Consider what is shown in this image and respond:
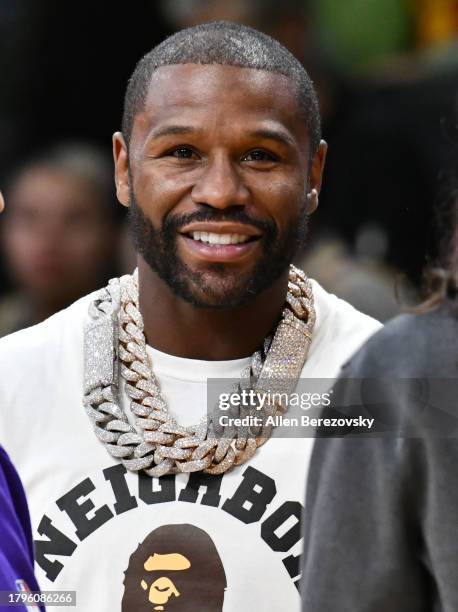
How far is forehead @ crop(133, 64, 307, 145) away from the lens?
8.23 ft

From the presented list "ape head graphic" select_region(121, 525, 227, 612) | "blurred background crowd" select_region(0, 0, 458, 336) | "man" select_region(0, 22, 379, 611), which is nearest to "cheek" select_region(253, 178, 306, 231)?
"man" select_region(0, 22, 379, 611)

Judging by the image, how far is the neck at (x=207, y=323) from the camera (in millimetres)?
2627

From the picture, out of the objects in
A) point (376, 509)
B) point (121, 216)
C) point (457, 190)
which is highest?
point (121, 216)

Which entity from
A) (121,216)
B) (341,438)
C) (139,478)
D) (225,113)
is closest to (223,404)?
(139,478)

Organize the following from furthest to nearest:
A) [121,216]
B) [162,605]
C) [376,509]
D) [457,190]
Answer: [121,216]
[162,605]
[457,190]
[376,509]

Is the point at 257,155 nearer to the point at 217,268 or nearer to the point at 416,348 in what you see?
the point at 217,268

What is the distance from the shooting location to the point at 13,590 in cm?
177

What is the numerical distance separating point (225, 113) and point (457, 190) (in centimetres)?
71

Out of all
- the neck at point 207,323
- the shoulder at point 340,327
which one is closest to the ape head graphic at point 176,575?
the neck at point 207,323

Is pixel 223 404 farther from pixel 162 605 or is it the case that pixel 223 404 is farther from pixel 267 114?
pixel 267 114

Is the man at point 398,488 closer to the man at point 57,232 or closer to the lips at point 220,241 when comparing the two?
the lips at point 220,241

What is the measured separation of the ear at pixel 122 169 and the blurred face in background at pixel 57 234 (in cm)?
144

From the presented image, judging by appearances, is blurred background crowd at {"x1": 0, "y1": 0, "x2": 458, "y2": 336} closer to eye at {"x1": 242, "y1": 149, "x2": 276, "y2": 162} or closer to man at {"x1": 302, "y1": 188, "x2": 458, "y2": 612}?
eye at {"x1": 242, "y1": 149, "x2": 276, "y2": 162}

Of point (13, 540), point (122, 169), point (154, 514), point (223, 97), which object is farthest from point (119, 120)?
point (13, 540)
